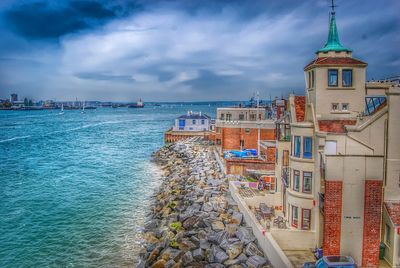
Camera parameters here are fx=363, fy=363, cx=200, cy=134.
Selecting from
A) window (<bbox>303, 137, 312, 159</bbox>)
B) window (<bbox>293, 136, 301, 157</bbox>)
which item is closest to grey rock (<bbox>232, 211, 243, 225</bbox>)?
window (<bbox>293, 136, 301, 157</bbox>)

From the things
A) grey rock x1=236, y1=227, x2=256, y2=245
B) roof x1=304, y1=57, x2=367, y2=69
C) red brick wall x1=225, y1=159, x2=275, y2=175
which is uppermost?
roof x1=304, y1=57, x2=367, y2=69

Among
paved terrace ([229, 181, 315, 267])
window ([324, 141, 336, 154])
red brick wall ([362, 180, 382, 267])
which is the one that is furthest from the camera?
window ([324, 141, 336, 154])

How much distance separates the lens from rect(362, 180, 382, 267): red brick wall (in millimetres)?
14391

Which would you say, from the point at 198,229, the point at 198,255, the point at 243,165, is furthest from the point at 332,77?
the point at 243,165

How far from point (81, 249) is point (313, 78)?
58.6 feet

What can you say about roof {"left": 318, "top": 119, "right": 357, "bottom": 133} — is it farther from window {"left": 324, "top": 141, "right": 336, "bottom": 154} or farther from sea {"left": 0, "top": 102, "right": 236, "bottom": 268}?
sea {"left": 0, "top": 102, "right": 236, "bottom": 268}

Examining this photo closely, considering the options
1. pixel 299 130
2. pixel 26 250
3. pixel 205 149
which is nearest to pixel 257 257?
pixel 299 130

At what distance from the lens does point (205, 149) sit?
51.1 meters

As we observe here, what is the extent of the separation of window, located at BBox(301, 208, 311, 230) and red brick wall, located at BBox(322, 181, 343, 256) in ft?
11.0

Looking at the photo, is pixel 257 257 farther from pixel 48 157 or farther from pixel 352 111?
pixel 48 157

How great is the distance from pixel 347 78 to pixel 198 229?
11.9 meters

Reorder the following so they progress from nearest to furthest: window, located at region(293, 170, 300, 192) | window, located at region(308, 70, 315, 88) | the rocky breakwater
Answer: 1. the rocky breakwater
2. window, located at region(293, 170, 300, 192)
3. window, located at region(308, 70, 315, 88)

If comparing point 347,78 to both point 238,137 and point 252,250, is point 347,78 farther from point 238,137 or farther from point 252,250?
point 238,137

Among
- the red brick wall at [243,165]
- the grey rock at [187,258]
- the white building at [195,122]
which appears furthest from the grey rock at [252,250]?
the white building at [195,122]
